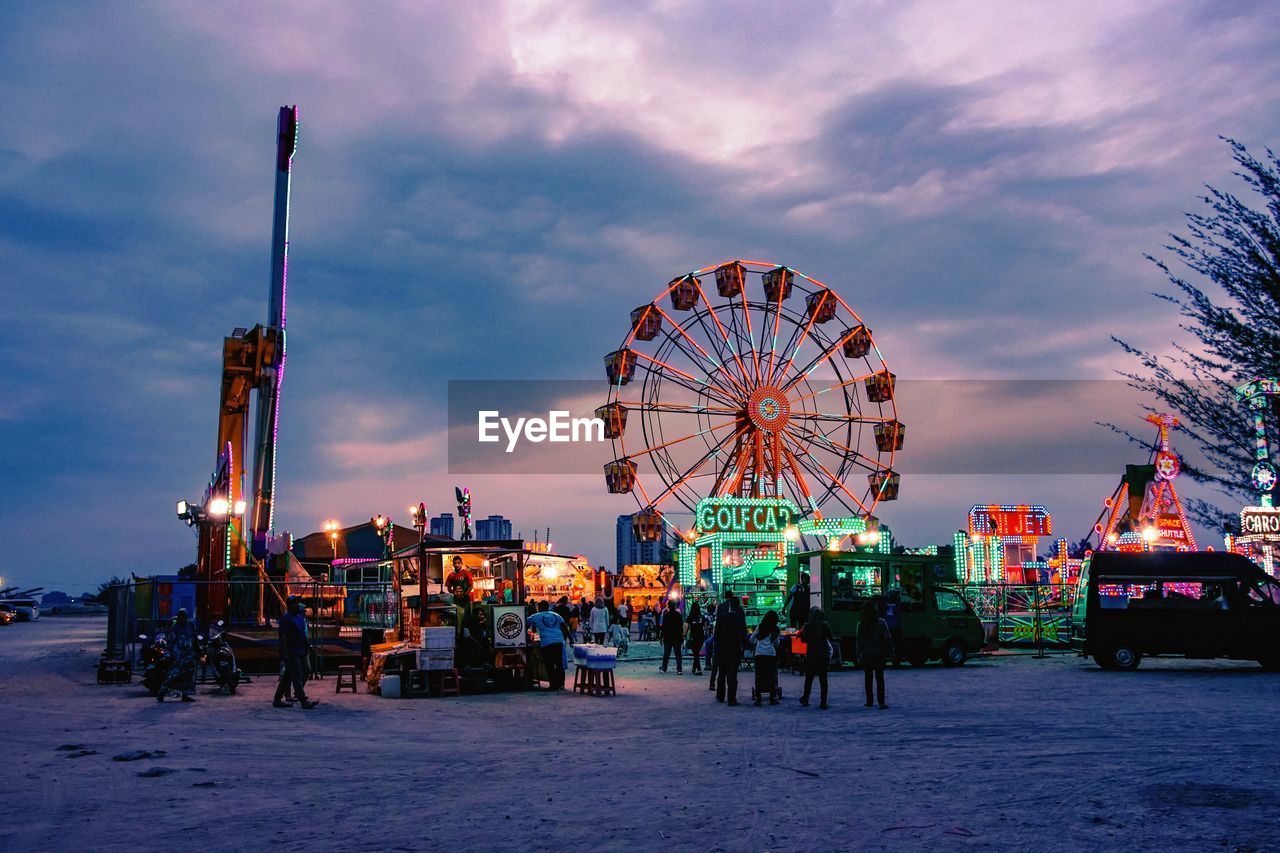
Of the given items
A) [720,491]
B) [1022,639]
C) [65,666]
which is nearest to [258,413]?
[65,666]

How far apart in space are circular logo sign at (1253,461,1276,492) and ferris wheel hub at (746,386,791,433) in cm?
3204

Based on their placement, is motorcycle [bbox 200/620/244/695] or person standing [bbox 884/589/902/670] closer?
motorcycle [bbox 200/620/244/695]

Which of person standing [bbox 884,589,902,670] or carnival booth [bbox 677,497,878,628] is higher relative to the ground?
carnival booth [bbox 677,497,878,628]

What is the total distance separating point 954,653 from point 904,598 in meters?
1.74

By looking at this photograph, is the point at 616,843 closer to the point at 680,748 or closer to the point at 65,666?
the point at 680,748

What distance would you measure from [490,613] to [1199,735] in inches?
434

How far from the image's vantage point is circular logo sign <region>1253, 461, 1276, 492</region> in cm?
791

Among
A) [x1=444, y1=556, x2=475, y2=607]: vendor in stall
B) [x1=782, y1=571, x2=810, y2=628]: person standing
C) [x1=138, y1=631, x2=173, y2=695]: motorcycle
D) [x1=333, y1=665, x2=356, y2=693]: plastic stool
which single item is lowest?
[x1=333, y1=665, x2=356, y2=693]: plastic stool

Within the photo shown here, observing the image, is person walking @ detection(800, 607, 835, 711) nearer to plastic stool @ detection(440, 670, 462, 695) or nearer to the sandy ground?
the sandy ground

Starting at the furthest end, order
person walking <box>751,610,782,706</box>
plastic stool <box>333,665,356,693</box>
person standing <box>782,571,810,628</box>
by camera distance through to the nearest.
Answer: person standing <box>782,571,810,628</box> → plastic stool <box>333,665,356,693</box> → person walking <box>751,610,782,706</box>

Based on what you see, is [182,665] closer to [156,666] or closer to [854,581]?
[156,666]

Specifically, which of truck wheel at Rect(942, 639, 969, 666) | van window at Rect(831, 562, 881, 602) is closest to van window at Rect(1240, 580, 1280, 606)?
truck wheel at Rect(942, 639, 969, 666)

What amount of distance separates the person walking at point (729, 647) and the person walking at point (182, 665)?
793 cm

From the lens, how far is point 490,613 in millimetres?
18312
